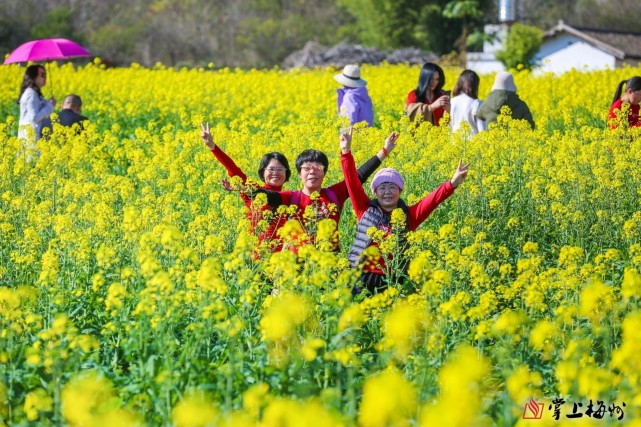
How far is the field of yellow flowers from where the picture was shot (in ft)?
12.9

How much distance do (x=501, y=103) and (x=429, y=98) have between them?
72 centimetres

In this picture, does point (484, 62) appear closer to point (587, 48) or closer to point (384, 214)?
point (587, 48)

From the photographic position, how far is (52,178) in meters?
8.47

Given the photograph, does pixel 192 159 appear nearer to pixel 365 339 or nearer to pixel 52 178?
pixel 52 178

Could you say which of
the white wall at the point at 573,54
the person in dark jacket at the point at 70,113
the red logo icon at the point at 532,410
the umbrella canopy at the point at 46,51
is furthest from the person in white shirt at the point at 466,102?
the white wall at the point at 573,54

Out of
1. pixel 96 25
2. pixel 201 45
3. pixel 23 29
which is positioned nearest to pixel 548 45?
pixel 201 45

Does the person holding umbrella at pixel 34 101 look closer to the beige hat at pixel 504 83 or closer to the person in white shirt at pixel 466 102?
the person in white shirt at pixel 466 102

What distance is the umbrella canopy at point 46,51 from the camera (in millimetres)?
13648

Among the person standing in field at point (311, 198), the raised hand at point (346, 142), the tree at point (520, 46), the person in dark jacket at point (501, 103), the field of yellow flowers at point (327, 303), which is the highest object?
the tree at point (520, 46)

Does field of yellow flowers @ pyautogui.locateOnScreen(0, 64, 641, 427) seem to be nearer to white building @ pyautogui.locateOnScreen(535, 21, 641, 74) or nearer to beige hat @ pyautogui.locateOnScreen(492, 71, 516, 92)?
beige hat @ pyautogui.locateOnScreen(492, 71, 516, 92)

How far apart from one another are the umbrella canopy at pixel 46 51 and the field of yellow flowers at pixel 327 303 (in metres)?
3.55

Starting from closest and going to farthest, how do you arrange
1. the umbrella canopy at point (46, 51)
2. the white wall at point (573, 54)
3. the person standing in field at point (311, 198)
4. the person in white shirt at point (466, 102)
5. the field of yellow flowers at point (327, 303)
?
the field of yellow flowers at point (327, 303), the person standing in field at point (311, 198), the person in white shirt at point (466, 102), the umbrella canopy at point (46, 51), the white wall at point (573, 54)

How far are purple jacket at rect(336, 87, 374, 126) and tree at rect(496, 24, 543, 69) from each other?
2699cm

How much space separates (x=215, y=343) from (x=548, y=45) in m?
41.7
